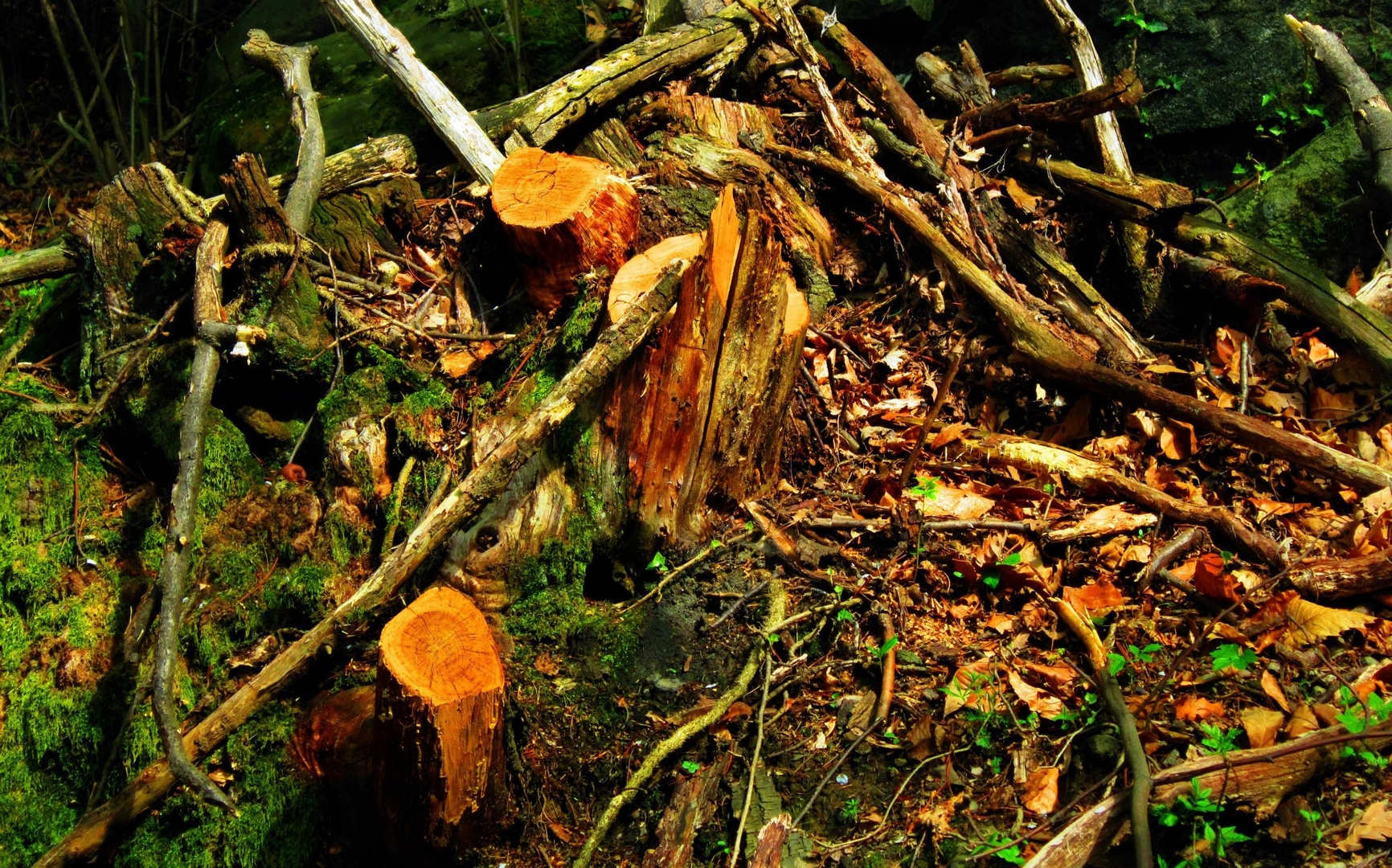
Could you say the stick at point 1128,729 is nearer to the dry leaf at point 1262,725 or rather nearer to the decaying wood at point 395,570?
the dry leaf at point 1262,725

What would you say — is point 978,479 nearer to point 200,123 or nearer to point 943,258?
point 943,258

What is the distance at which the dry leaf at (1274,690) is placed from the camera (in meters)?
2.92

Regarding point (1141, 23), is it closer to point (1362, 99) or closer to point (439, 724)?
point (1362, 99)

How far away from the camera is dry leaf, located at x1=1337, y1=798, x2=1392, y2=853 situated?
2.48m

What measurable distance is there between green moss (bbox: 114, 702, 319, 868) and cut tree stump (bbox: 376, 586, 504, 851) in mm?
369

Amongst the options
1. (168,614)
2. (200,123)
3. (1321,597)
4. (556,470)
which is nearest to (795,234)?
(556,470)

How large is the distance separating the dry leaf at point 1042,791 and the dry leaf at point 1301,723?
0.68m

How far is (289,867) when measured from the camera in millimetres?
3014

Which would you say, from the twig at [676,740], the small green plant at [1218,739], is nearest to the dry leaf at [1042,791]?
the small green plant at [1218,739]

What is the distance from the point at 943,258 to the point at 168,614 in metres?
3.56

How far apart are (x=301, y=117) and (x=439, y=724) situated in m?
3.16

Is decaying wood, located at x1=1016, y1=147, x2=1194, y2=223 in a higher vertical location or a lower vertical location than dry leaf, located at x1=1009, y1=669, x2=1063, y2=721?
Result: higher

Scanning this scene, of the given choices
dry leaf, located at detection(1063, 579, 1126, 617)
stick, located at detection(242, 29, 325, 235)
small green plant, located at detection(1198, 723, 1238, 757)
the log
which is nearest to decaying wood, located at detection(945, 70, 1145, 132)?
the log

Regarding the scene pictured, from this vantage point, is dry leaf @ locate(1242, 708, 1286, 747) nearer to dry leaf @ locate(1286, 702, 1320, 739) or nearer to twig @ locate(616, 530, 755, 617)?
dry leaf @ locate(1286, 702, 1320, 739)
